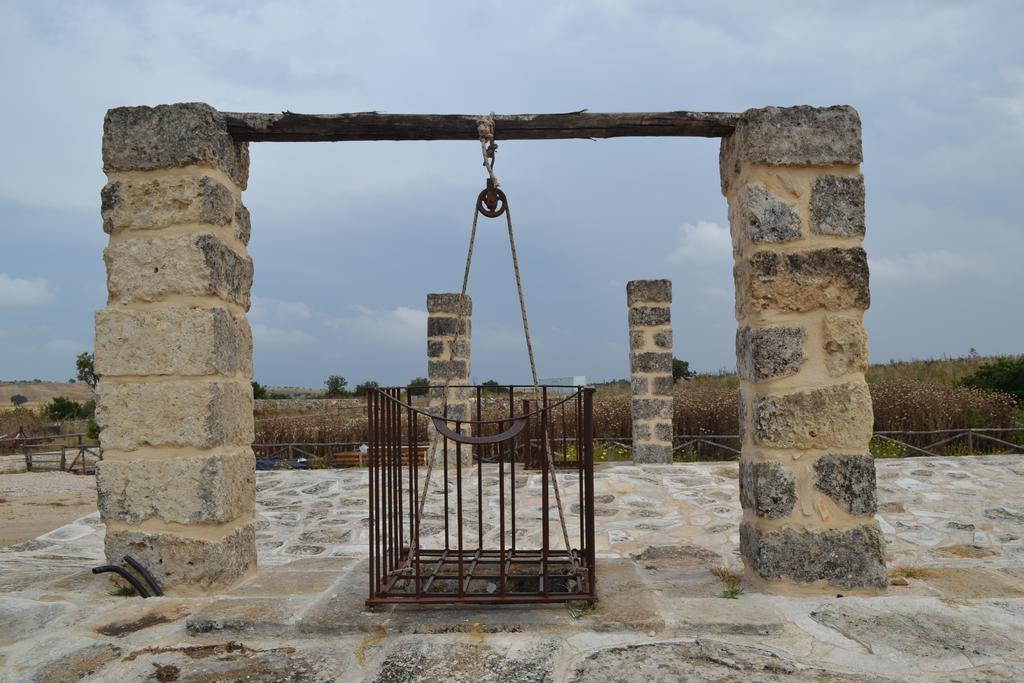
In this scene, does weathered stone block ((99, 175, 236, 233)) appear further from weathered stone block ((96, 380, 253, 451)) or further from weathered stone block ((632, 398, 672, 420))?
weathered stone block ((632, 398, 672, 420))

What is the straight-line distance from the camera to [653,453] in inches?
356

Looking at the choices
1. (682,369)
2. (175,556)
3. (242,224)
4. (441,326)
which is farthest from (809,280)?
(682,369)

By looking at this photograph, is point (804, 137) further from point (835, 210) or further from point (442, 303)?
point (442, 303)

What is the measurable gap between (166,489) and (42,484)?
295 inches

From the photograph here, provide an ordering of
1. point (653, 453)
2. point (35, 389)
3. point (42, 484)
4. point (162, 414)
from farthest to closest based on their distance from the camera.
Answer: point (35, 389), point (653, 453), point (42, 484), point (162, 414)

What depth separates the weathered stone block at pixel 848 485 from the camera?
293cm

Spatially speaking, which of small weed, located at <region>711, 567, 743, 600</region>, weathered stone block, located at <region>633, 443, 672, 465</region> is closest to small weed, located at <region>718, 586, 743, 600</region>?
small weed, located at <region>711, 567, 743, 600</region>

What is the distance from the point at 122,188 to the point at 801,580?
11.5ft

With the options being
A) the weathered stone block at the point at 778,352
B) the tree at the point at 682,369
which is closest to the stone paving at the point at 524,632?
the weathered stone block at the point at 778,352

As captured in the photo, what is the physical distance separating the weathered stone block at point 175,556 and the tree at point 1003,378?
1335 centimetres

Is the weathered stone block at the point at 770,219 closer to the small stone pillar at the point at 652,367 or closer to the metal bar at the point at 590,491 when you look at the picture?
the metal bar at the point at 590,491

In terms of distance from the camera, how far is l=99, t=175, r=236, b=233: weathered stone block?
3.05 m

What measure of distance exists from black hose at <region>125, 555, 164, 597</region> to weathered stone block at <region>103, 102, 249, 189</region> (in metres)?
1.77

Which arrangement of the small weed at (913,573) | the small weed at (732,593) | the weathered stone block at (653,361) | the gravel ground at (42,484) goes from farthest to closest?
1. the weathered stone block at (653,361)
2. the gravel ground at (42,484)
3. the small weed at (913,573)
4. the small weed at (732,593)
